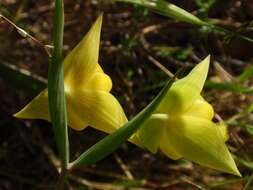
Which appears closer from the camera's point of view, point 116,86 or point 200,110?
point 200,110

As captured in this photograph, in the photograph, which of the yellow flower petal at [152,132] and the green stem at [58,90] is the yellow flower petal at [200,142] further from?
the green stem at [58,90]

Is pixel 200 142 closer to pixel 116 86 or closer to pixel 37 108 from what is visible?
pixel 37 108

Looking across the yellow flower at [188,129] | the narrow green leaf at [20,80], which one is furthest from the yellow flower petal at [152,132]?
the narrow green leaf at [20,80]

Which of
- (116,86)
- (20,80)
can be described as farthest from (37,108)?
(116,86)

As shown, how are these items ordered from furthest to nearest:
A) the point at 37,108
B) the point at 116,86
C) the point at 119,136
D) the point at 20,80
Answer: the point at 116,86 → the point at 20,80 → the point at 37,108 → the point at 119,136

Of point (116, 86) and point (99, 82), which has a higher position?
point (99, 82)

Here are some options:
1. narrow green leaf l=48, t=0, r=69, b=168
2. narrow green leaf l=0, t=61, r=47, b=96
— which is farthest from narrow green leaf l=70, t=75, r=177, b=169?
narrow green leaf l=0, t=61, r=47, b=96

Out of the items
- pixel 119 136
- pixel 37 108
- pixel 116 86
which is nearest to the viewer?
pixel 119 136
